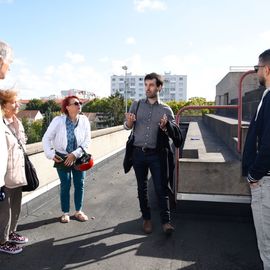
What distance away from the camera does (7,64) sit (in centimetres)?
225

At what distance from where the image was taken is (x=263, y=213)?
2500 millimetres

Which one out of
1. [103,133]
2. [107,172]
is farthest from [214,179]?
Result: [103,133]

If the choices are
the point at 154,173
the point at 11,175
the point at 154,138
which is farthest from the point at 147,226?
the point at 11,175

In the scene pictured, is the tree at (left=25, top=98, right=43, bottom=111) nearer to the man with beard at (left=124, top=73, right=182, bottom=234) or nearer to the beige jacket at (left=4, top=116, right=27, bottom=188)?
the man with beard at (left=124, top=73, right=182, bottom=234)

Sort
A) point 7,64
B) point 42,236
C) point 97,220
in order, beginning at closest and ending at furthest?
point 7,64, point 42,236, point 97,220

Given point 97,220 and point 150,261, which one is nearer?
point 150,261

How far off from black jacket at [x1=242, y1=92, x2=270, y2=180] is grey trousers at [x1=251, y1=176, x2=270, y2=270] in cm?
12

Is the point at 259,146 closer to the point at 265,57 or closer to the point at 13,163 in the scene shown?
the point at 265,57

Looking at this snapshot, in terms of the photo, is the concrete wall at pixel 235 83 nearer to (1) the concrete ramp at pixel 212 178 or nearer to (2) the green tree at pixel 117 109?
(1) the concrete ramp at pixel 212 178

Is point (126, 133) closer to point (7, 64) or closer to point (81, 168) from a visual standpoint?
point (81, 168)

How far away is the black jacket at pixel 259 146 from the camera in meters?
2.32

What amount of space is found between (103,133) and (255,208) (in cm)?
681

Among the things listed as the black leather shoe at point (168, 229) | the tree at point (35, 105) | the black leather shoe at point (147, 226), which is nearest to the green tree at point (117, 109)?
the tree at point (35, 105)

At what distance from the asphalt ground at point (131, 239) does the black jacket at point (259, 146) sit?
120cm
